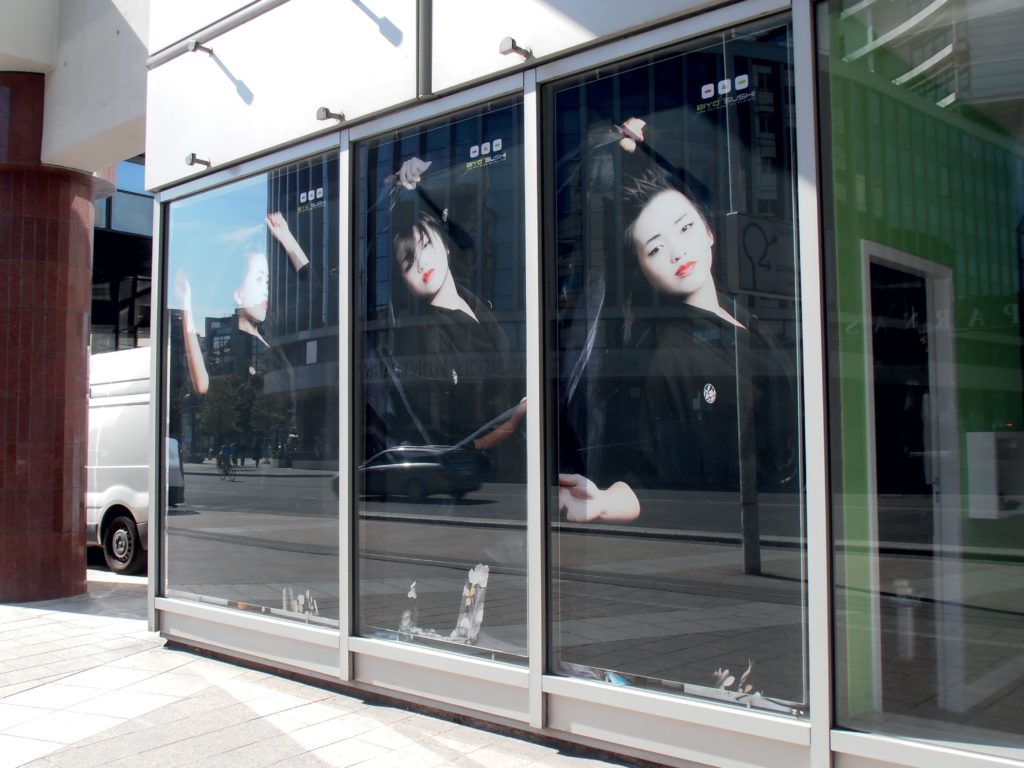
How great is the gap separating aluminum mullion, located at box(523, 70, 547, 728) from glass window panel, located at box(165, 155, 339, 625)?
1630mm

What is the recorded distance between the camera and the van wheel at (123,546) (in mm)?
11203

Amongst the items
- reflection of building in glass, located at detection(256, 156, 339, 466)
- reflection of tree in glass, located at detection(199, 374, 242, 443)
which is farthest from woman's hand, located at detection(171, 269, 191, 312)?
reflection of building in glass, located at detection(256, 156, 339, 466)

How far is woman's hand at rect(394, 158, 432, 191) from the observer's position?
5461 mm

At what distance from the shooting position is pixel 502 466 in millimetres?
4953

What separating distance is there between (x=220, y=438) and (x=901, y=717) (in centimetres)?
481

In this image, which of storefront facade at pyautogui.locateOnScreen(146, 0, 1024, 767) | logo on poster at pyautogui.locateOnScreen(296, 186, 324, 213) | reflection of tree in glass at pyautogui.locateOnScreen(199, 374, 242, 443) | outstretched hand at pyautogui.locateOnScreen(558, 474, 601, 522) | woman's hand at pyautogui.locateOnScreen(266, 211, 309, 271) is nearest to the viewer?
storefront facade at pyautogui.locateOnScreen(146, 0, 1024, 767)

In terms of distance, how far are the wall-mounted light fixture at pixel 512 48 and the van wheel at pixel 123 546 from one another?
8356mm

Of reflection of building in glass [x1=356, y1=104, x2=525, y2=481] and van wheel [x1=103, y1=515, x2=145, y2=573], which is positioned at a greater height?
reflection of building in glass [x1=356, y1=104, x2=525, y2=481]

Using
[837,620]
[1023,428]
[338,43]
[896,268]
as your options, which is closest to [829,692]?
[837,620]

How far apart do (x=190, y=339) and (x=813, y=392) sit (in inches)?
193

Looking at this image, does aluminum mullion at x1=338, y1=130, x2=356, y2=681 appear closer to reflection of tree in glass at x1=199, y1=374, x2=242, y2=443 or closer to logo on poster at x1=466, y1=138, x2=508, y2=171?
logo on poster at x1=466, y1=138, x2=508, y2=171

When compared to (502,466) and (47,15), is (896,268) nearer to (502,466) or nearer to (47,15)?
(502,466)

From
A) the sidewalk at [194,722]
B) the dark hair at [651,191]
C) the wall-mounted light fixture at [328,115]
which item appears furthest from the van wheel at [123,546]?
the dark hair at [651,191]

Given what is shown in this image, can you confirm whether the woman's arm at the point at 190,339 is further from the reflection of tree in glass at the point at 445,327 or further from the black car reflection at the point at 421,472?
the reflection of tree in glass at the point at 445,327
